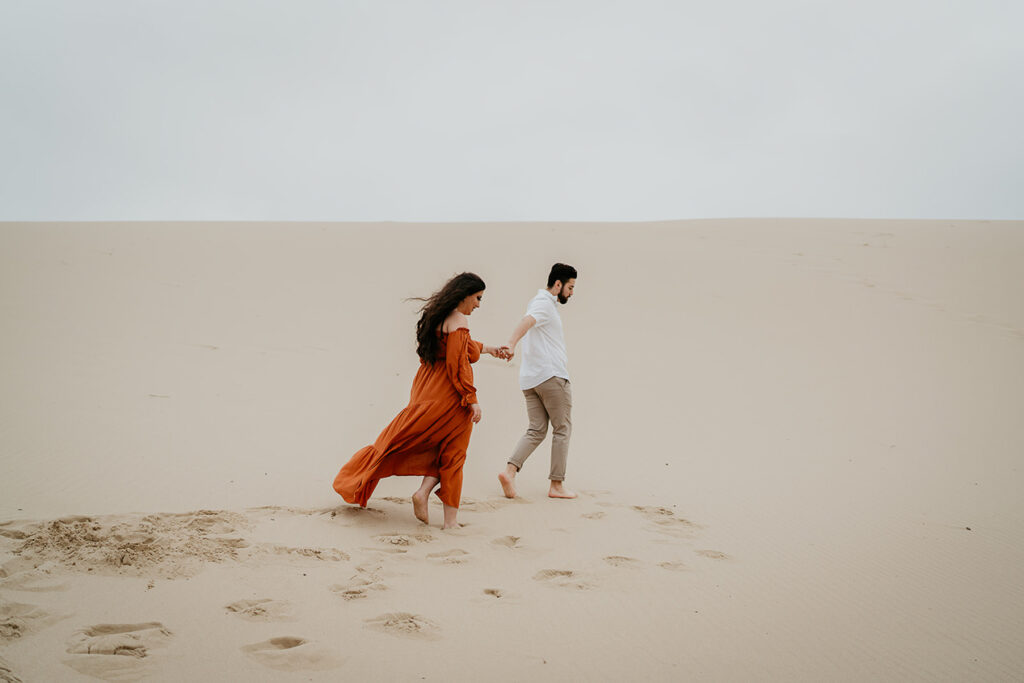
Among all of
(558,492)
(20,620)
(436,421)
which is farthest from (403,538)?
(20,620)

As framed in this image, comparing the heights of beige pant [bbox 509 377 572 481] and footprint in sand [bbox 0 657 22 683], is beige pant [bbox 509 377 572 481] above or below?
above

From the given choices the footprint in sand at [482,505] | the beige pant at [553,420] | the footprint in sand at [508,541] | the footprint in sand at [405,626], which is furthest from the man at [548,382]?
the footprint in sand at [405,626]

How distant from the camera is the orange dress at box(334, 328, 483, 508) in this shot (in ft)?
14.2

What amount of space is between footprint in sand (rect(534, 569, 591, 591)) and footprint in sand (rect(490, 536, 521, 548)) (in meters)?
0.45

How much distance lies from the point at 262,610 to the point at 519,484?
3043mm

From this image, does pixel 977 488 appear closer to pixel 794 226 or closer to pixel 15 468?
pixel 15 468

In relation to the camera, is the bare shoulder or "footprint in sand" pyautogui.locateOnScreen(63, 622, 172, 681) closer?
"footprint in sand" pyautogui.locateOnScreen(63, 622, 172, 681)

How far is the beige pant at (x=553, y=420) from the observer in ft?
17.5

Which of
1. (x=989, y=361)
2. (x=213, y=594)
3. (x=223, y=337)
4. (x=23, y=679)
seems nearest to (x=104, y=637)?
(x=23, y=679)

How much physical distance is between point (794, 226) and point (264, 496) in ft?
58.9

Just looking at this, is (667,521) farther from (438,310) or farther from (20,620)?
(20,620)

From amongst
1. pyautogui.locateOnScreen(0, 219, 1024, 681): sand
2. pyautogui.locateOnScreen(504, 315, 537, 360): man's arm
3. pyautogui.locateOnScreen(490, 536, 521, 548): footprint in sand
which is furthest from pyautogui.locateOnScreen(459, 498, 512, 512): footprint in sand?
pyautogui.locateOnScreen(504, 315, 537, 360): man's arm

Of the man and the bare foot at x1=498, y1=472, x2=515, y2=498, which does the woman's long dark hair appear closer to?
the man

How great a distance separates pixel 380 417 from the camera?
794 centimetres
